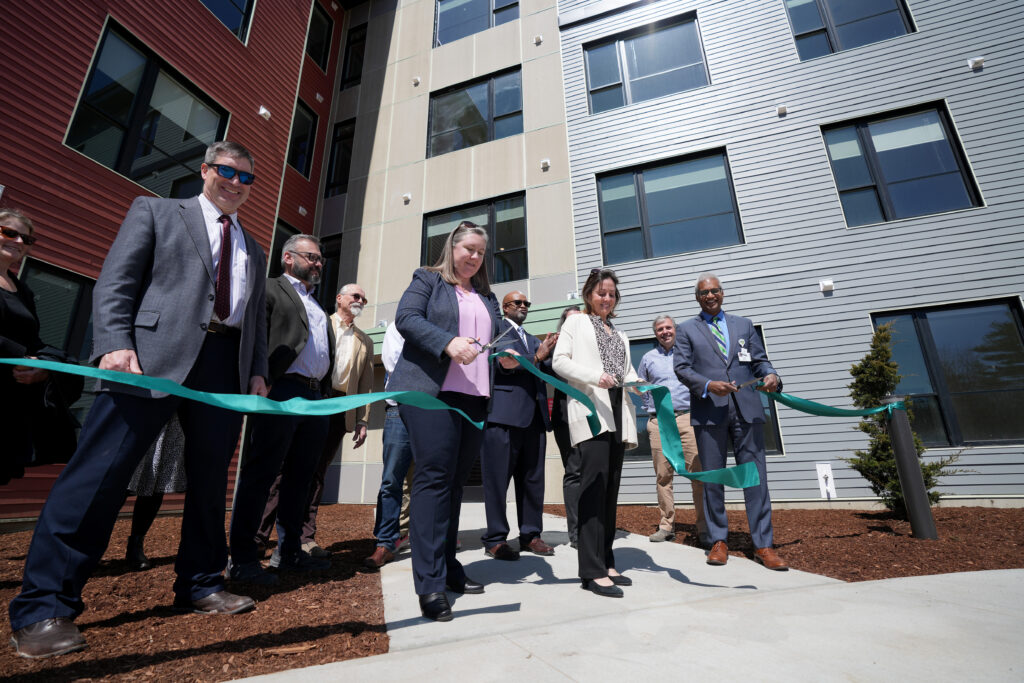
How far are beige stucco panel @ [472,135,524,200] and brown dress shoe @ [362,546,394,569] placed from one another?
8.36 meters

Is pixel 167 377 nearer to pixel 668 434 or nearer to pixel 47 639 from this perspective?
pixel 47 639

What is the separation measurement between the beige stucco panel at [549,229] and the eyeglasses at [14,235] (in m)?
7.53

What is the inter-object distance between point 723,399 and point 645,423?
190 inches

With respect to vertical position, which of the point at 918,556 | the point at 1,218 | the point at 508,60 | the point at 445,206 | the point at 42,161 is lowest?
the point at 918,556

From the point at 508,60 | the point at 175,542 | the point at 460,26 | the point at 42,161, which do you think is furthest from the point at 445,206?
the point at 175,542

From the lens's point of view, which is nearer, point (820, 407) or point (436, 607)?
point (436, 607)

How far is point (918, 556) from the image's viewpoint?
11.7 feet

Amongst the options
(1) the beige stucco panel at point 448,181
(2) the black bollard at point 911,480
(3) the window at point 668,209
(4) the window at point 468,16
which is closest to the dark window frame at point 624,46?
A: (3) the window at point 668,209

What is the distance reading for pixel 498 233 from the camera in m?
10.2

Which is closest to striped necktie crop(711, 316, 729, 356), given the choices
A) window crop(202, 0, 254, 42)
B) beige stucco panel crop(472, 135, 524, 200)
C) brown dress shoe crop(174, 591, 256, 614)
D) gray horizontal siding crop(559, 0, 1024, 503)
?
brown dress shoe crop(174, 591, 256, 614)

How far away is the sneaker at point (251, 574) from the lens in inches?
107

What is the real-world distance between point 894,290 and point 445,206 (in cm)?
864

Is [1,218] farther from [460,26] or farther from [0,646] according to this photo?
[460,26]

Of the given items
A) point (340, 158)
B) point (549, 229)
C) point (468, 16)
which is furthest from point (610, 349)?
point (468, 16)
